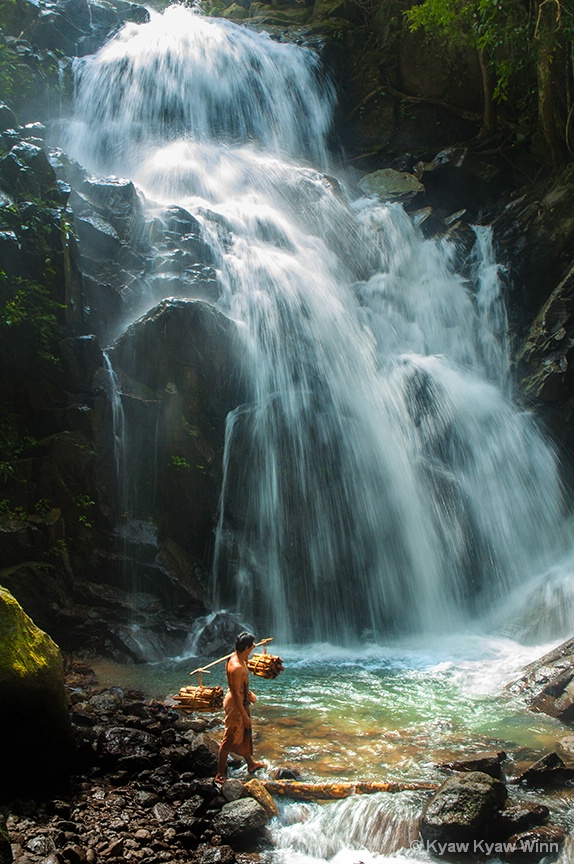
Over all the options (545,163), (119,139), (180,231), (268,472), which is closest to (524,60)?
(545,163)

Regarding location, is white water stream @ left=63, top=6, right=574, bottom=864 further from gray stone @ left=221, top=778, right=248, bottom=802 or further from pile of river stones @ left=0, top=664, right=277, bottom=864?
gray stone @ left=221, top=778, right=248, bottom=802

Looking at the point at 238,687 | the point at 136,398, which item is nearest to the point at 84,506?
the point at 136,398

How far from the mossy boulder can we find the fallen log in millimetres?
1976

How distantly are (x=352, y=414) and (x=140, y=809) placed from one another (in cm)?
1007

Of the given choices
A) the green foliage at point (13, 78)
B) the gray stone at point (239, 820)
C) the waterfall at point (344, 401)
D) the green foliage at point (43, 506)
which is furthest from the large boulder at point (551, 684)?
the green foliage at point (13, 78)

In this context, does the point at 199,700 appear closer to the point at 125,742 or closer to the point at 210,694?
the point at 210,694

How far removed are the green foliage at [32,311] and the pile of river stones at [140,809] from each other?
262 inches

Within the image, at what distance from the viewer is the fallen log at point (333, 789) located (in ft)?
18.8

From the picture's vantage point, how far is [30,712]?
5.31 metres

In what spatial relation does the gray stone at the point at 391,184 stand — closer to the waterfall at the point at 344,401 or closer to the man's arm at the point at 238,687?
the waterfall at the point at 344,401

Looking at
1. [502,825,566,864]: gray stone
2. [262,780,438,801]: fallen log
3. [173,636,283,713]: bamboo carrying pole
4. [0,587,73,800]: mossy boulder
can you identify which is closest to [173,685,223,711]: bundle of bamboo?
[173,636,283,713]: bamboo carrying pole

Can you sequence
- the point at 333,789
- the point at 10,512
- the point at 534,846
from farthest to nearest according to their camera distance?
the point at 10,512 → the point at 333,789 → the point at 534,846

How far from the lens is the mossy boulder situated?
16.9 ft

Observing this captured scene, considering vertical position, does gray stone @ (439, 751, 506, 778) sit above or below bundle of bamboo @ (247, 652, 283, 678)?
below
